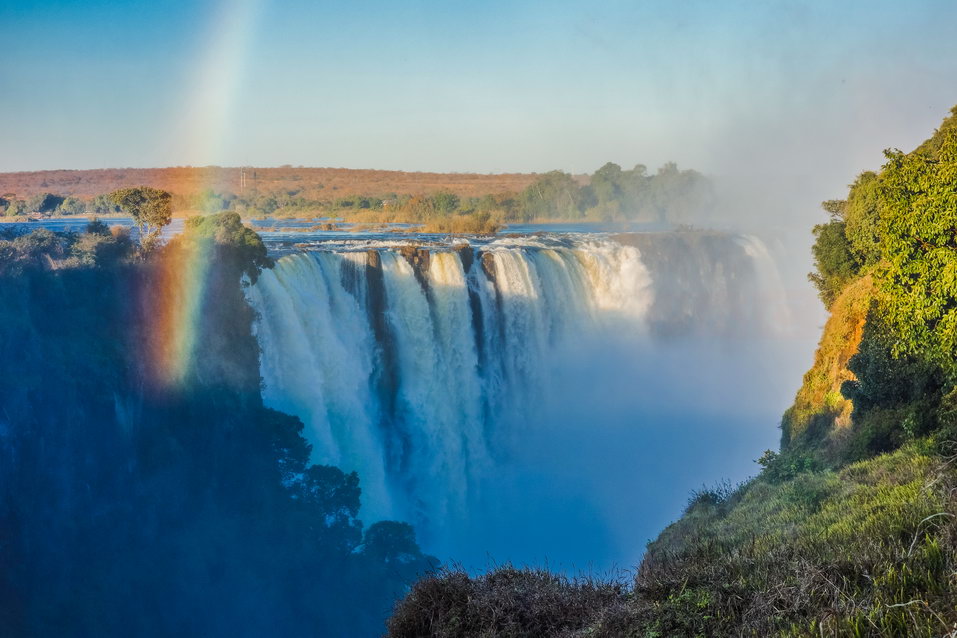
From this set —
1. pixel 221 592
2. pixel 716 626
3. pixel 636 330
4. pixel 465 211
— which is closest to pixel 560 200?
pixel 465 211

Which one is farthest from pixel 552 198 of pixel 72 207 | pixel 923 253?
pixel 923 253

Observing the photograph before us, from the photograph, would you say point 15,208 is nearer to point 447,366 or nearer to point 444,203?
point 447,366

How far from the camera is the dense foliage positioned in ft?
50.0

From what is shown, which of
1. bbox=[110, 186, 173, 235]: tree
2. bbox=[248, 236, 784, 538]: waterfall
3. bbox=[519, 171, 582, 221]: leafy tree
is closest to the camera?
bbox=[248, 236, 784, 538]: waterfall

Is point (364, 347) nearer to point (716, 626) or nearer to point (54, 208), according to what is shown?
point (716, 626)

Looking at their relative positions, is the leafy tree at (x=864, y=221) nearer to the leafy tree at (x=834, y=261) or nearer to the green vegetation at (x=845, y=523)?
the leafy tree at (x=834, y=261)

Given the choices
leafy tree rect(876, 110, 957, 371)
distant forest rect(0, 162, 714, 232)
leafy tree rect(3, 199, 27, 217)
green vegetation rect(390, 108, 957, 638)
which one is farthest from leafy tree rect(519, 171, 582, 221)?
leafy tree rect(876, 110, 957, 371)

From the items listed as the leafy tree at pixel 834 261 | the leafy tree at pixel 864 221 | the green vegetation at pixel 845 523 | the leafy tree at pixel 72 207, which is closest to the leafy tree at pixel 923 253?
the green vegetation at pixel 845 523

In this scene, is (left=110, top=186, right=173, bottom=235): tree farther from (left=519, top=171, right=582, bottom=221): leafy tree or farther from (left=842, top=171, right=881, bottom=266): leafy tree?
(left=519, top=171, right=582, bottom=221): leafy tree

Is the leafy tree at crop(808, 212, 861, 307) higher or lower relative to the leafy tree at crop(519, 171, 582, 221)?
lower

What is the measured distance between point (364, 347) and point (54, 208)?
22813 millimetres

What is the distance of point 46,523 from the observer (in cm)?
1537

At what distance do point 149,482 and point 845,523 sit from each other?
603 inches

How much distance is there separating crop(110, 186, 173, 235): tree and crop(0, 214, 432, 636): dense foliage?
200 centimetres
